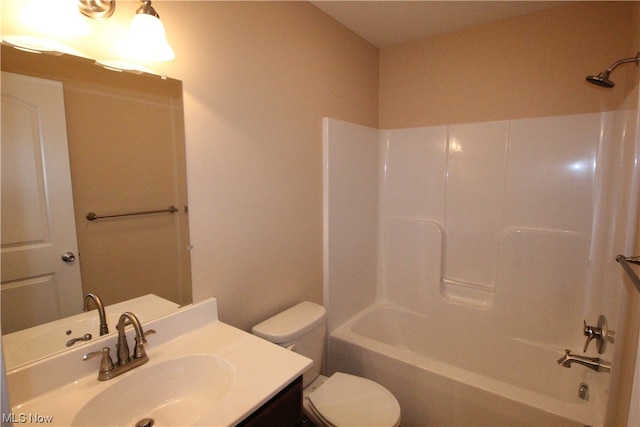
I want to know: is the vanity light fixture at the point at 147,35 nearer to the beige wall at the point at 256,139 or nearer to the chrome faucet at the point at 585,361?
the beige wall at the point at 256,139

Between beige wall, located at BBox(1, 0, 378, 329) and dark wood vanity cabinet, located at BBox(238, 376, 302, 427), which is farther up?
beige wall, located at BBox(1, 0, 378, 329)

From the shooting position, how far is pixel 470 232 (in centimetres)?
232

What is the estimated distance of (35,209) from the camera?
3.15 ft

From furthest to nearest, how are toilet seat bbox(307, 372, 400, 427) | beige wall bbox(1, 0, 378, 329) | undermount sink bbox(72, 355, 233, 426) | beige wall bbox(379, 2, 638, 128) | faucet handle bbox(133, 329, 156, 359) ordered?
beige wall bbox(379, 2, 638, 128) → toilet seat bbox(307, 372, 400, 427) → beige wall bbox(1, 0, 378, 329) → faucet handle bbox(133, 329, 156, 359) → undermount sink bbox(72, 355, 233, 426)

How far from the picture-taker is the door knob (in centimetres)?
104

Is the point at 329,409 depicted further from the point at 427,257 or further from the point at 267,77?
the point at 267,77

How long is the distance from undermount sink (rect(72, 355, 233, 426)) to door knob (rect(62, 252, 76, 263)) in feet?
1.37

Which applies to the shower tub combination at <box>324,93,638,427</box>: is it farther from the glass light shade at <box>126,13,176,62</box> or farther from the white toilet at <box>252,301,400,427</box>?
the glass light shade at <box>126,13,176,62</box>

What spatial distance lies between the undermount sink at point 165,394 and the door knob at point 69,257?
1.37 ft

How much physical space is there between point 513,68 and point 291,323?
211 centimetres

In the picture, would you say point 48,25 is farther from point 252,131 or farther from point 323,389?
point 323,389

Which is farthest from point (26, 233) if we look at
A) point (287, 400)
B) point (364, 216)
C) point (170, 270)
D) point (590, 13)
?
point (590, 13)

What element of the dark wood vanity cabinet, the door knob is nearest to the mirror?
the door knob

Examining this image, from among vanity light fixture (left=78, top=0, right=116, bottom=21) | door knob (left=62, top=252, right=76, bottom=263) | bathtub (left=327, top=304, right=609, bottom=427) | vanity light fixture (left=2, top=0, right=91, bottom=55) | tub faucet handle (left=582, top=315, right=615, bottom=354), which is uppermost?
vanity light fixture (left=78, top=0, right=116, bottom=21)
